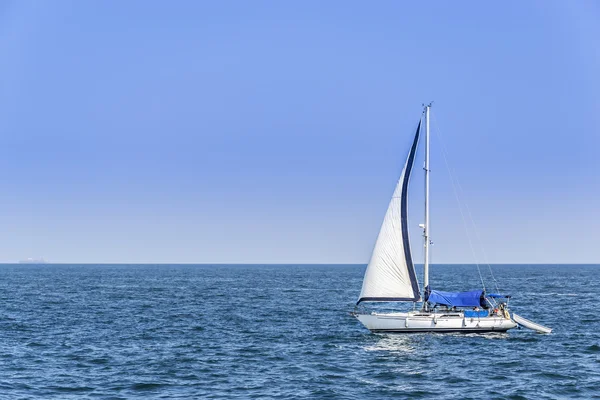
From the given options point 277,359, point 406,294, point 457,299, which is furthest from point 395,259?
point 277,359

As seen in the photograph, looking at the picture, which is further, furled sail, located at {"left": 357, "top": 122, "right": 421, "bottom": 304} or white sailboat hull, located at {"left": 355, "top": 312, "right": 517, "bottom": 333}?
furled sail, located at {"left": 357, "top": 122, "right": 421, "bottom": 304}

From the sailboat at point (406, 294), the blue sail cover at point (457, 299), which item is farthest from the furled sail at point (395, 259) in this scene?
the blue sail cover at point (457, 299)

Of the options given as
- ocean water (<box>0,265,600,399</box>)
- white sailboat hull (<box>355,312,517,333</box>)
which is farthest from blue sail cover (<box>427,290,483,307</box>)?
ocean water (<box>0,265,600,399</box>)

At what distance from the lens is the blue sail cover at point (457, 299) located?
160ft

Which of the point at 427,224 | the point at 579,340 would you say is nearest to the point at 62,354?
the point at 427,224

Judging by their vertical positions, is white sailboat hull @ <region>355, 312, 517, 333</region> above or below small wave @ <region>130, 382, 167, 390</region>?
above

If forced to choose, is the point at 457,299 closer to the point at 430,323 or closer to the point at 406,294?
the point at 430,323

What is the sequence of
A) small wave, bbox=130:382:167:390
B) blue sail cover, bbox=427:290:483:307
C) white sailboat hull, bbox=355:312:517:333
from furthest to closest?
1. blue sail cover, bbox=427:290:483:307
2. white sailboat hull, bbox=355:312:517:333
3. small wave, bbox=130:382:167:390

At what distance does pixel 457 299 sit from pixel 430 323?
2.76 meters

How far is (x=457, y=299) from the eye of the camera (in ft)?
161

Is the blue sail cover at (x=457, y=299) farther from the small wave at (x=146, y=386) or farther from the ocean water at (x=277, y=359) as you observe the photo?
the small wave at (x=146, y=386)

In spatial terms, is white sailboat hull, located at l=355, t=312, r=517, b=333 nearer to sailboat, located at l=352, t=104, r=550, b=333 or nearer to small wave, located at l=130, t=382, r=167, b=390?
sailboat, located at l=352, t=104, r=550, b=333

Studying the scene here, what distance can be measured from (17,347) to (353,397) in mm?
23552

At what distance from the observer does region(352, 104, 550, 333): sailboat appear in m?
48.0
